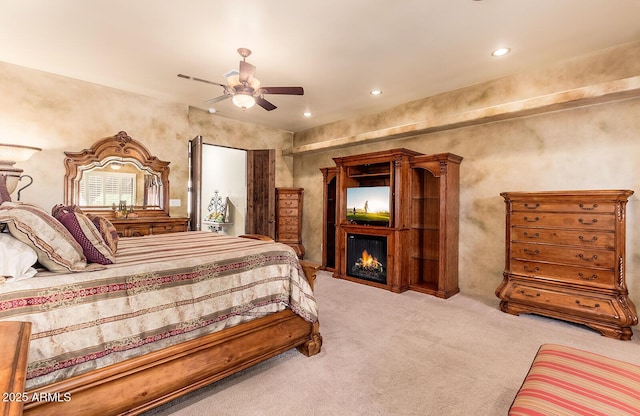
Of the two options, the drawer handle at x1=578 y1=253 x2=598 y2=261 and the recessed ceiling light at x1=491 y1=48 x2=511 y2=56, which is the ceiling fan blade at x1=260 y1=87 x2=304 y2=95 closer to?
the recessed ceiling light at x1=491 y1=48 x2=511 y2=56

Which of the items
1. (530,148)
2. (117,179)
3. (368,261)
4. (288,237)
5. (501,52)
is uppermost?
(501,52)

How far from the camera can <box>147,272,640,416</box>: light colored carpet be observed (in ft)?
6.12

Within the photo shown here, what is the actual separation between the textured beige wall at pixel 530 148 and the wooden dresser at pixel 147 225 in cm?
366

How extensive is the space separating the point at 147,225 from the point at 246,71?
275 centimetres

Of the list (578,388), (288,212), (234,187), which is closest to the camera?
(578,388)

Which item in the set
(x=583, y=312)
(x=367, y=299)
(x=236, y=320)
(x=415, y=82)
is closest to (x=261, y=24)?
(x=415, y=82)

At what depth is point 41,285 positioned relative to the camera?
4.62 feet

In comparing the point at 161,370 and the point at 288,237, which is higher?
the point at 288,237

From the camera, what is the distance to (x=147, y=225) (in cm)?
432

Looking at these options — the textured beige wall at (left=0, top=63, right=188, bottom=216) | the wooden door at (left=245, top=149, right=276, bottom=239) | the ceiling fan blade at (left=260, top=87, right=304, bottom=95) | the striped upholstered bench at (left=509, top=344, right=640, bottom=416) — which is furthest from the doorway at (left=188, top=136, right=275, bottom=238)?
the striped upholstered bench at (left=509, top=344, right=640, bottom=416)

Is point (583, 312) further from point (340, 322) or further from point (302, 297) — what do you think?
point (302, 297)

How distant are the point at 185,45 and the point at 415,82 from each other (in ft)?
9.27

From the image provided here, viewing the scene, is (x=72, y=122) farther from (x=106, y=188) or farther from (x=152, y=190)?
(x=152, y=190)

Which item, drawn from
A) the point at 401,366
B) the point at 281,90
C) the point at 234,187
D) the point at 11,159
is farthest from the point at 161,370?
the point at 234,187
